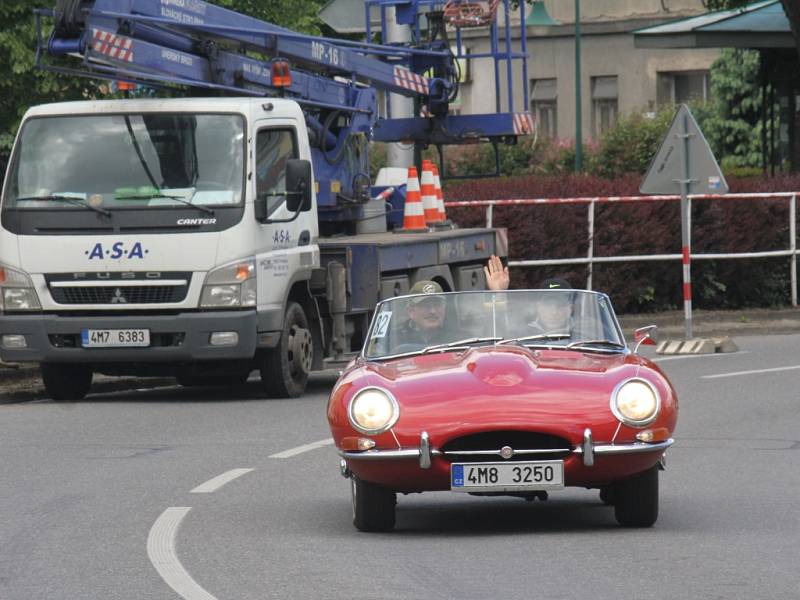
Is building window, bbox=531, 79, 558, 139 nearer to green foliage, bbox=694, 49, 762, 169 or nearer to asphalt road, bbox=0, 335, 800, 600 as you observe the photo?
green foliage, bbox=694, 49, 762, 169

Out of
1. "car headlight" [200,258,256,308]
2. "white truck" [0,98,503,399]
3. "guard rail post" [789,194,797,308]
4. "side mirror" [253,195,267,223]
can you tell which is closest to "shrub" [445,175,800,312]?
"guard rail post" [789,194,797,308]

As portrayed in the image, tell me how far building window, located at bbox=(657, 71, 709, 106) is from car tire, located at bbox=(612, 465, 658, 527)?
46266 millimetres

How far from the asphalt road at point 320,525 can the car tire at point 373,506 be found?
0.25ft

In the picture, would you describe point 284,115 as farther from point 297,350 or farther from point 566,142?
point 566,142

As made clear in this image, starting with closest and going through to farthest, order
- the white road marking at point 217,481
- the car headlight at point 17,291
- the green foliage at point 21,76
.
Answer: the white road marking at point 217,481 → the car headlight at point 17,291 → the green foliage at point 21,76

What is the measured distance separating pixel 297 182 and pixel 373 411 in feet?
25.9

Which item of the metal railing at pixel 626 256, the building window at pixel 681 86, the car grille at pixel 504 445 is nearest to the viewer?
the car grille at pixel 504 445

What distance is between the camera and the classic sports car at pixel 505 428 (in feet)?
30.7

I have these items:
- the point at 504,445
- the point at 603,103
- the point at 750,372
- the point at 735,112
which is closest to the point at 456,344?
the point at 504,445

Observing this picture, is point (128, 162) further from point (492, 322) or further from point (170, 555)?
point (170, 555)

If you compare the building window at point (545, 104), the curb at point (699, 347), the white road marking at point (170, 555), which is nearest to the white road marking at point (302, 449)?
the white road marking at point (170, 555)

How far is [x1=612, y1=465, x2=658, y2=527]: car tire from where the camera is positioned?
9.71 metres

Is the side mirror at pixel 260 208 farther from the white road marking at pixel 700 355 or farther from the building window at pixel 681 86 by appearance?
the building window at pixel 681 86

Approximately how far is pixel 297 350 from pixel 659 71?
39.1 meters
